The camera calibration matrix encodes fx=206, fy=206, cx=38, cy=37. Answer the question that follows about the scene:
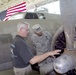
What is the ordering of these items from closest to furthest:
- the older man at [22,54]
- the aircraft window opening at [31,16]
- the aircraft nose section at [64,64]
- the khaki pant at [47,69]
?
the aircraft nose section at [64,64] < the khaki pant at [47,69] < the older man at [22,54] < the aircraft window opening at [31,16]

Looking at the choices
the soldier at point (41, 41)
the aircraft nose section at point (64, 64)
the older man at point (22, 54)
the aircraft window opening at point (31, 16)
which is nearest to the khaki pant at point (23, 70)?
the older man at point (22, 54)

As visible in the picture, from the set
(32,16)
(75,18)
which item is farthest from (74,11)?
(32,16)

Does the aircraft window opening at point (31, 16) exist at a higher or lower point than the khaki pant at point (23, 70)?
higher

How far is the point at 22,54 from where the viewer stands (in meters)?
2.46

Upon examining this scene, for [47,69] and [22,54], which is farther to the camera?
[22,54]

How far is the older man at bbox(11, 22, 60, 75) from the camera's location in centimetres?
243

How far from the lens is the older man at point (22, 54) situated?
2426mm

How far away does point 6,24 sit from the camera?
15.1 feet

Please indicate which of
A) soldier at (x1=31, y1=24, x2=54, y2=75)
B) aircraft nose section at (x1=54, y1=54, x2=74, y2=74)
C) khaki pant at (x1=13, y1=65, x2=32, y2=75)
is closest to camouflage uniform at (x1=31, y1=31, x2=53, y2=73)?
soldier at (x1=31, y1=24, x2=54, y2=75)

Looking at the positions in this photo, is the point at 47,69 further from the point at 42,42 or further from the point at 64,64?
the point at 42,42

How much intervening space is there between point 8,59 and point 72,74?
83.7 inches

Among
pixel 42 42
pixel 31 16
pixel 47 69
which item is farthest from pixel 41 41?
pixel 31 16

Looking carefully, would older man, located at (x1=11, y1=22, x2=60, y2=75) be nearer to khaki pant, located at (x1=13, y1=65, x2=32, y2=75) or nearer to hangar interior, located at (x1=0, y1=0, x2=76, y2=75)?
khaki pant, located at (x1=13, y1=65, x2=32, y2=75)

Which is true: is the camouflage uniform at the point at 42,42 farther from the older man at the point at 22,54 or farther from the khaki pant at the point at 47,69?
the khaki pant at the point at 47,69
